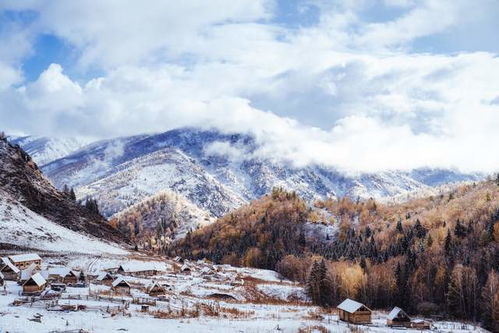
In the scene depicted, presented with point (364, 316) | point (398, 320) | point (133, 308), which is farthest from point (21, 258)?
point (398, 320)

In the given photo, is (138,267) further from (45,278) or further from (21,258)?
(45,278)

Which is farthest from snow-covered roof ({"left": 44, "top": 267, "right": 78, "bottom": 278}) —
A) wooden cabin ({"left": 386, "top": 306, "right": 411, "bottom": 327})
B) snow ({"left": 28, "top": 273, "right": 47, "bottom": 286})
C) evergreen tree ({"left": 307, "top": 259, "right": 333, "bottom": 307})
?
wooden cabin ({"left": 386, "top": 306, "right": 411, "bottom": 327})

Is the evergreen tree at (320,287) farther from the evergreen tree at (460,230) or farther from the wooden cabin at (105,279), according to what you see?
the evergreen tree at (460,230)

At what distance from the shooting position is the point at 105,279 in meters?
109

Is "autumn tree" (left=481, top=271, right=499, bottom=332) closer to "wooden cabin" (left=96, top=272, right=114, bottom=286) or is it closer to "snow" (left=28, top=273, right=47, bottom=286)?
"wooden cabin" (left=96, top=272, right=114, bottom=286)

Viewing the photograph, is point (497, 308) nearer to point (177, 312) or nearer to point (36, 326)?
point (177, 312)

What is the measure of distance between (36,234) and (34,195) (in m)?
35.4

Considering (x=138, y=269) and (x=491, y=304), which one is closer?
Result: (x=491, y=304)

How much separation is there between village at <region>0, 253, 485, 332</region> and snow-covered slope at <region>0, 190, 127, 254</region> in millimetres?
14027

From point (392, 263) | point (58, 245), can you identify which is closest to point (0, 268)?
point (58, 245)

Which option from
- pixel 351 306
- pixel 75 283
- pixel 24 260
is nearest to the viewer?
pixel 351 306

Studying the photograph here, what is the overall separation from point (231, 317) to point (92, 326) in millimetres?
24636

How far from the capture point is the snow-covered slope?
144m

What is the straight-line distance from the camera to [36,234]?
495 feet
